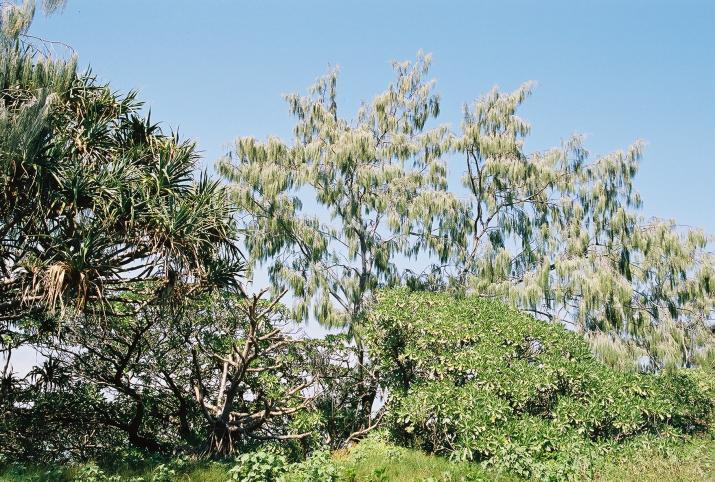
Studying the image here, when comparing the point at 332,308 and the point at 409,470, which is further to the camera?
the point at 332,308

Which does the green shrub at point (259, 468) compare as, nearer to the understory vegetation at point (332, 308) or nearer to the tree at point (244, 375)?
the understory vegetation at point (332, 308)

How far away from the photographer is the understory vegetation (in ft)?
33.5

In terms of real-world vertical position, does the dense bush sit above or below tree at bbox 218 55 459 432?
below

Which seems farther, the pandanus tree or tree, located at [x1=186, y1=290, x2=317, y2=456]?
tree, located at [x1=186, y1=290, x2=317, y2=456]

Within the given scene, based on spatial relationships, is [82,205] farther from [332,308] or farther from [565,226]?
[565,226]

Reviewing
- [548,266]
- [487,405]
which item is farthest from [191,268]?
[548,266]

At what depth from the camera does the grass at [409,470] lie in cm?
909

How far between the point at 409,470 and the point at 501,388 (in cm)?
242

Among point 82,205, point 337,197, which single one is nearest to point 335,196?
point 337,197

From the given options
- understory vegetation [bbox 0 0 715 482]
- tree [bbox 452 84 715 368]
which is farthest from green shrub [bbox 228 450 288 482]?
tree [bbox 452 84 715 368]

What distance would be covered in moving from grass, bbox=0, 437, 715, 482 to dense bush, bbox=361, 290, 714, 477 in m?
0.50

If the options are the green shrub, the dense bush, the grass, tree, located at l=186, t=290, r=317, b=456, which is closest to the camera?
the green shrub

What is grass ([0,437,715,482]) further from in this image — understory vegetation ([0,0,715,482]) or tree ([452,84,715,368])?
tree ([452,84,715,368])

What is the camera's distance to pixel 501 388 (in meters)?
12.0
